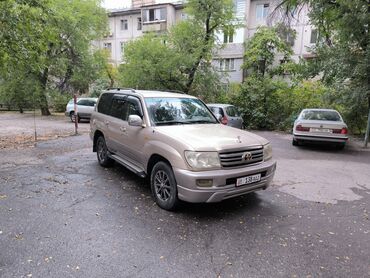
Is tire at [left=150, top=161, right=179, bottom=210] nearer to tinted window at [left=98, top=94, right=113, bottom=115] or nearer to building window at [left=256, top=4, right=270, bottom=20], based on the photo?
tinted window at [left=98, top=94, right=113, bottom=115]

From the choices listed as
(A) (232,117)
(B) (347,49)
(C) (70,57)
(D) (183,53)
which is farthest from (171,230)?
(C) (70,57)

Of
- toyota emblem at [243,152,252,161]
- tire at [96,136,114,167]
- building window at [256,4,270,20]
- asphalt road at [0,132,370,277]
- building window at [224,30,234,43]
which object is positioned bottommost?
asphalt road at [0,132,370,277]

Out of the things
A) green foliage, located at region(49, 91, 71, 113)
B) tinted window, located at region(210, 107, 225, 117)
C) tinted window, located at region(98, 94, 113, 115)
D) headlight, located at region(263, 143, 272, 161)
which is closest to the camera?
headlight, located at region(263, 143, 272, 161)

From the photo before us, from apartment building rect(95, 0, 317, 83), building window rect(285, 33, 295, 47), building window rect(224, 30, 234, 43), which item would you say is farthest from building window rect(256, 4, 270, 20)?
building window rect(224, 30, 234, 43)

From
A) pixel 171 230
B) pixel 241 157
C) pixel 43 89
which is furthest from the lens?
pixel 43 89

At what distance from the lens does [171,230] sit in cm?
365

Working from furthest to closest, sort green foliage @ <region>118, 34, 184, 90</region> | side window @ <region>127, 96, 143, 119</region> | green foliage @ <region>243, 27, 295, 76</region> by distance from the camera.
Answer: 1. green foliage @ <region>243, 27, 295, 76</region>
2. green foliage @ <region>118, 34, 184, 90</region>
3. side window @ <region>127, 96, 143, 119</region>

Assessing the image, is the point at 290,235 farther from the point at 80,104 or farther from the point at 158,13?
the point at 158,13

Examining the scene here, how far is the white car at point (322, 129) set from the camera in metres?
9.38

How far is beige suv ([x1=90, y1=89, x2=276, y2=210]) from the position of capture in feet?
12.4

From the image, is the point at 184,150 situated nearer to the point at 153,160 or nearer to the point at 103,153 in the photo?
the point at 153,160

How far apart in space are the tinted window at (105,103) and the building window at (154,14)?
2509cm

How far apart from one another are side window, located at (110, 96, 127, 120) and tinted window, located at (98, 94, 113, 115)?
0.75ft

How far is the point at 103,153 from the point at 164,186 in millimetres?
2911
